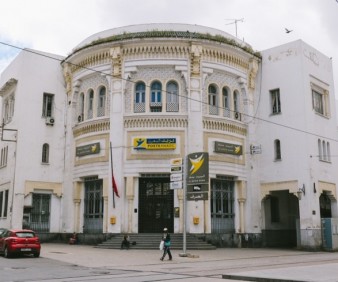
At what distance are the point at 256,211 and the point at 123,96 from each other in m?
12.1

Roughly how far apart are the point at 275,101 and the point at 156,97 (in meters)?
8.94

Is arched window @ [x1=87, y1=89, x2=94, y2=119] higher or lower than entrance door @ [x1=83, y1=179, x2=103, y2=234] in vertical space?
higher

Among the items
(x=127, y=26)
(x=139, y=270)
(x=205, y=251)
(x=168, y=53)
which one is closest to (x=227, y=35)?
(x=168, y=53)

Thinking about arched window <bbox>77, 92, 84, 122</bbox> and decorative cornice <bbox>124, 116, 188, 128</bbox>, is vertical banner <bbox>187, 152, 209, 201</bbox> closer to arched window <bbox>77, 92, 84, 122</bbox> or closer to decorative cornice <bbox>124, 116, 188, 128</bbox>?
decorative cornice <bbox>124, 116, 188, 128</bbox>

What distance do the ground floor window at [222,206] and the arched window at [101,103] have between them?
29.5 feet

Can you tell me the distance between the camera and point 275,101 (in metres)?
33.3

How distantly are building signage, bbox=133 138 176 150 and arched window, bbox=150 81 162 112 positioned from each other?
2.20 meters

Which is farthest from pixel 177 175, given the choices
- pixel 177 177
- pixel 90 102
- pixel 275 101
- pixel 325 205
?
pixel 325 205

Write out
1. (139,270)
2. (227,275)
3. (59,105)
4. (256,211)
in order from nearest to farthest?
(227,275), (139,270), (256,211), (59,105)

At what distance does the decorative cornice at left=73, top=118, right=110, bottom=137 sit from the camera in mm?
31062

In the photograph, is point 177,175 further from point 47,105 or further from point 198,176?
point 47,105

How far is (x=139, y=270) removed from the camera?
1664cm

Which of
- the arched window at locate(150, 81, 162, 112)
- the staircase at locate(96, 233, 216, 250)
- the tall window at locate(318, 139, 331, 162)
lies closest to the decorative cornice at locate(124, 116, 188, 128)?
the arched window at locate(150, 81, 162, 112)

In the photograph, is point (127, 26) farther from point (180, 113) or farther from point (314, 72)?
point (314, 72)
